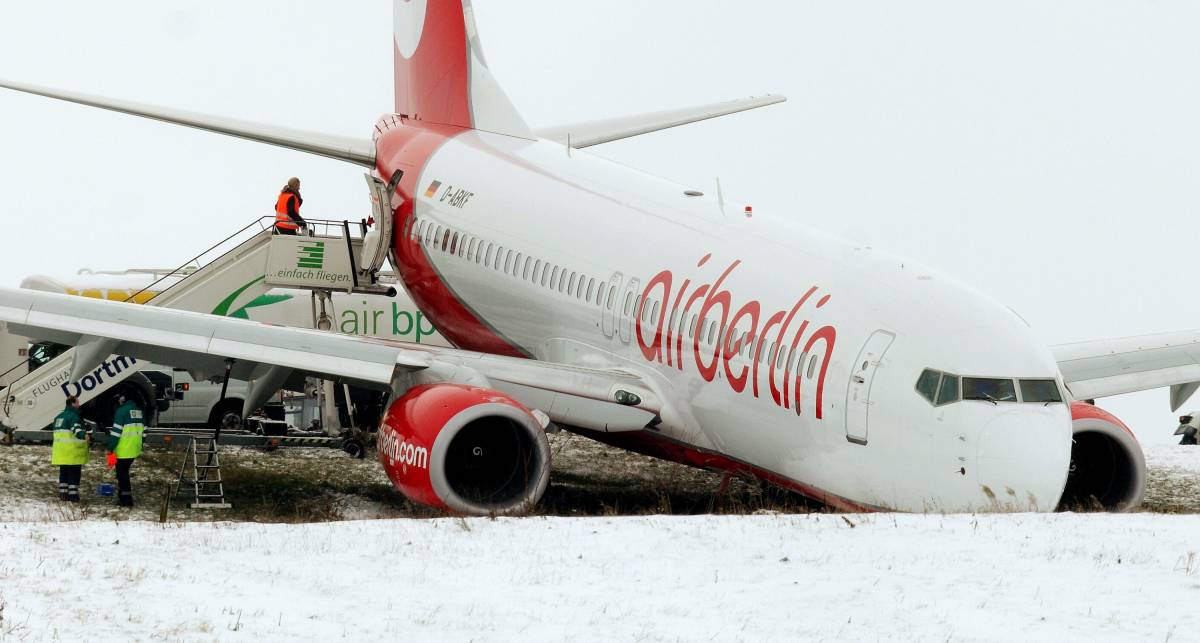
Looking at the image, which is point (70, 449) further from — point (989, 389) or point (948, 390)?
point (989, 389)

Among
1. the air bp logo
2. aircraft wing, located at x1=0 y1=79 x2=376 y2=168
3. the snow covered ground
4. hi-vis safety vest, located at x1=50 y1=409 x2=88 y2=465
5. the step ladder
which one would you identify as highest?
aircraft wing, located at x1=0 y1=79 x2=376 y2=168

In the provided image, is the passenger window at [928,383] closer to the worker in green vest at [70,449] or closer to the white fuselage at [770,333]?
the white fuselage at [770,333]

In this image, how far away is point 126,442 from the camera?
61.6 feet

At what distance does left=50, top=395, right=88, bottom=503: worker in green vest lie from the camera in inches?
741

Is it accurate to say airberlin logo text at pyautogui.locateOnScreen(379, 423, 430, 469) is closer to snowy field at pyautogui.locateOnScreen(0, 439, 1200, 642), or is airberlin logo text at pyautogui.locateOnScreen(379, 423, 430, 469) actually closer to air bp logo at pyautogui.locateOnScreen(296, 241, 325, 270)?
snowy field at pyautogui.locateOnScreen(0, 439, 1200, 642)


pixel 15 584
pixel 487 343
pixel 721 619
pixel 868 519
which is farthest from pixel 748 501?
pixel 15 584

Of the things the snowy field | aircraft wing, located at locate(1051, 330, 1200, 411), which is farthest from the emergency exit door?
aircraft wing, located at locate(1051, 330, 1200, 411)

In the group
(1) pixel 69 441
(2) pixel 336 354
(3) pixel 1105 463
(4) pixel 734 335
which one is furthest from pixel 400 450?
(3) pixel 1105 463

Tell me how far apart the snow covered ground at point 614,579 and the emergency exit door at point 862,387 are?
1411mm

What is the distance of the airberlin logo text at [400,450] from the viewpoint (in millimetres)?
15469

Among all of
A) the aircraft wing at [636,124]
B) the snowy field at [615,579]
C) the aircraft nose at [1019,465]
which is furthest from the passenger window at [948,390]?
the aircraft wing at [636,124]

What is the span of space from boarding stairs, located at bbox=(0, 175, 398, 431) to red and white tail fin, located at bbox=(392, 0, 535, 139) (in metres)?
1.68

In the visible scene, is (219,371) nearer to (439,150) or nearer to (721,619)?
(439,150)

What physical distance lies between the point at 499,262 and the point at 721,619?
11.7m
